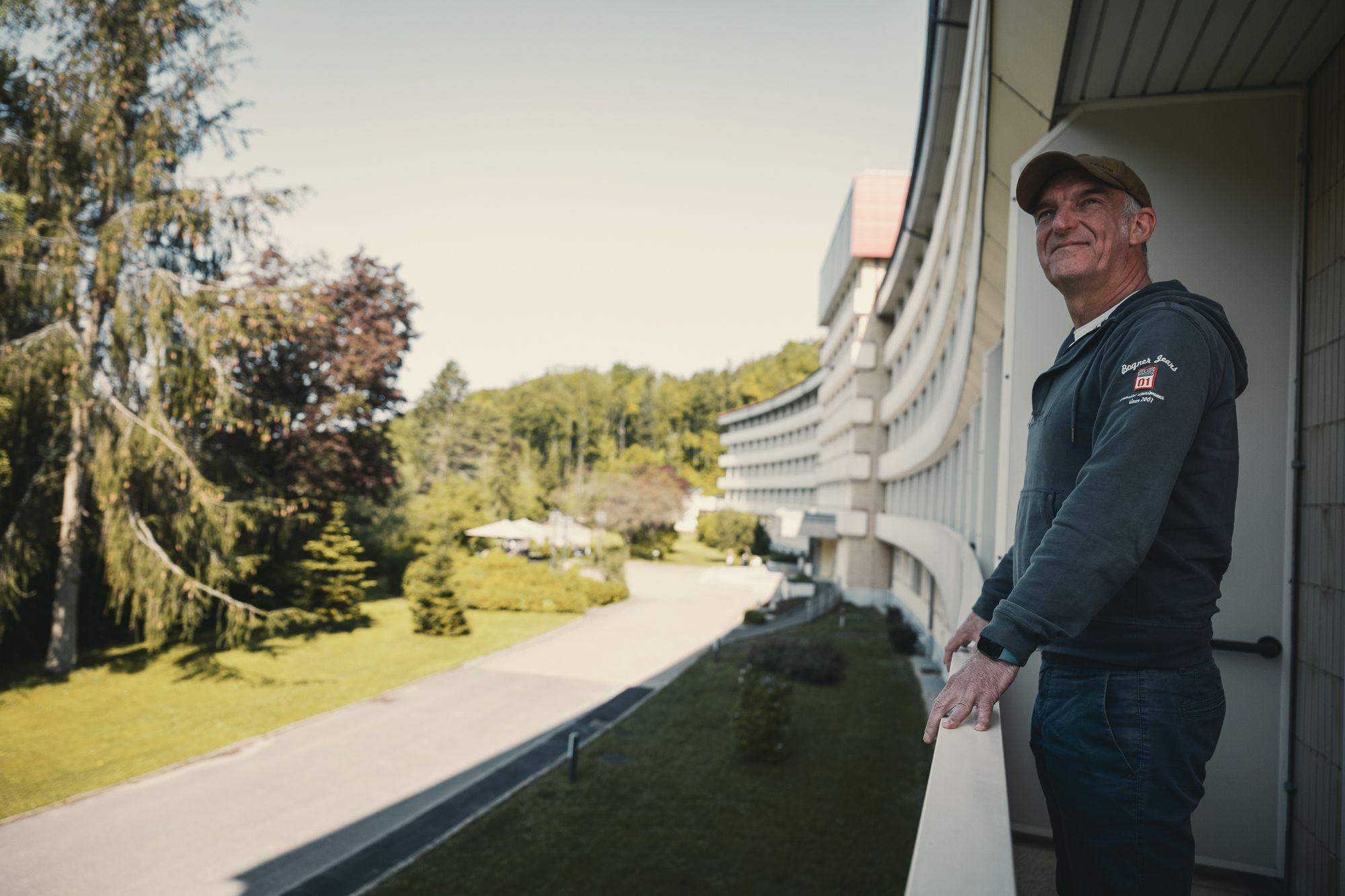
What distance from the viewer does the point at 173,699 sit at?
17750 millimetres

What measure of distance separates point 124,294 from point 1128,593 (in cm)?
2096

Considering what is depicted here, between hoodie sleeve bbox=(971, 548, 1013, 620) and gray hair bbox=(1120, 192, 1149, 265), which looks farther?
hoodie sleeve bbox=(971, 548, 1013, 620)

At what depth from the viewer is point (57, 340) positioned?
16.7 metres

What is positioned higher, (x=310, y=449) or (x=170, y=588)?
(x=310, y=449)

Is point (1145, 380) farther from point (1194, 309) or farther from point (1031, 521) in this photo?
point (1031, 521)

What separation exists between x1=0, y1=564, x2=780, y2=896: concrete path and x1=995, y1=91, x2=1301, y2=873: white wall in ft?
34.4

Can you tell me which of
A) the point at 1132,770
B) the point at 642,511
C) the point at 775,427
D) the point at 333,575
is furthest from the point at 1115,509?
the point at 775,427

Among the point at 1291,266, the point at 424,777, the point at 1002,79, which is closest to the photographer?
the point at 1291,266

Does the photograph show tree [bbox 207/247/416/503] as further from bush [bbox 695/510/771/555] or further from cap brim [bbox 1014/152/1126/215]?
bush [bbox 695/510/771/555]

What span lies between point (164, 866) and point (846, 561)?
30.4m

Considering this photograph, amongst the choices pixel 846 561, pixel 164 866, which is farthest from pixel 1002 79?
pixel 846 561

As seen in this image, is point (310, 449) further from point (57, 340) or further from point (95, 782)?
point (95, 782)

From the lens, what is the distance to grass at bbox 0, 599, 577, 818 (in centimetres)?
1363

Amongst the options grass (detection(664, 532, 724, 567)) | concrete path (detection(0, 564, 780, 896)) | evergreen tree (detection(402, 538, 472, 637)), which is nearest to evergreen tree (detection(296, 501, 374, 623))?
evergreen tree (detection(402, 538, 472, 637))
